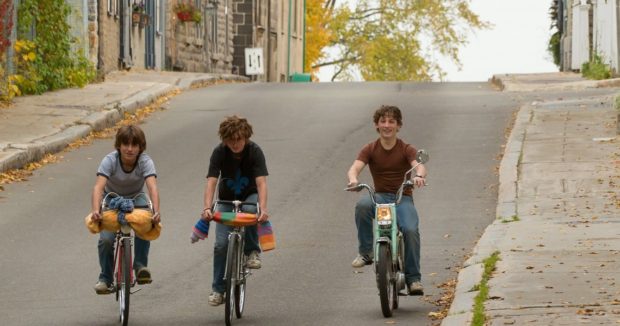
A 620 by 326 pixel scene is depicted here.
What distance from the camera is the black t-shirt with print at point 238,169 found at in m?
11.0

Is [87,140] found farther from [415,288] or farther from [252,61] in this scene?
[252,61]

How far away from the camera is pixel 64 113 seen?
2595 cm

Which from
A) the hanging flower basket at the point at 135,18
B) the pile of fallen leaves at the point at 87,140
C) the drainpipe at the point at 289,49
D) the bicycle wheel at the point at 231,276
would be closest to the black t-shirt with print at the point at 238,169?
the bicycle wheel at the point at 231,276

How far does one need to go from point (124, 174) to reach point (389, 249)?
188 cm

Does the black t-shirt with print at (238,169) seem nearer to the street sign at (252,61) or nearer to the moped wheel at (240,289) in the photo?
the moped wheel at (240,289)

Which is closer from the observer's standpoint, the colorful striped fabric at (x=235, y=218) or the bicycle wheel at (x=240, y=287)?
the colorful striped fabric at (x=235, y=218)

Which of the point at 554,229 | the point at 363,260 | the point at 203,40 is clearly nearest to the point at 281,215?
the point at 554,229

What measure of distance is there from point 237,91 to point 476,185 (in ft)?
51.6

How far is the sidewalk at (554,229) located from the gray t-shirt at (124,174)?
7.44 ft

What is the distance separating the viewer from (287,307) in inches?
451

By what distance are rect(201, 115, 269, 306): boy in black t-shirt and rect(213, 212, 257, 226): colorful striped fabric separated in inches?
2.8

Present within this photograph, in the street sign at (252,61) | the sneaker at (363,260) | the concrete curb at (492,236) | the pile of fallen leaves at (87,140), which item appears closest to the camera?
the concrete curb at (492,236)

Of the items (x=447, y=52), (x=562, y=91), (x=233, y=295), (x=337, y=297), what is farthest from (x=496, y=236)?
(x=447, y=52)

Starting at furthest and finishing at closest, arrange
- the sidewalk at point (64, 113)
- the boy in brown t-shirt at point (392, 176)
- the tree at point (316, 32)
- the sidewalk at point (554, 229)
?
the tree at point (316, 32), the sidewalk at point (64, 113), the boy in brown t-shirt at point (392, 176), the sidewalk at point (554, 229)
